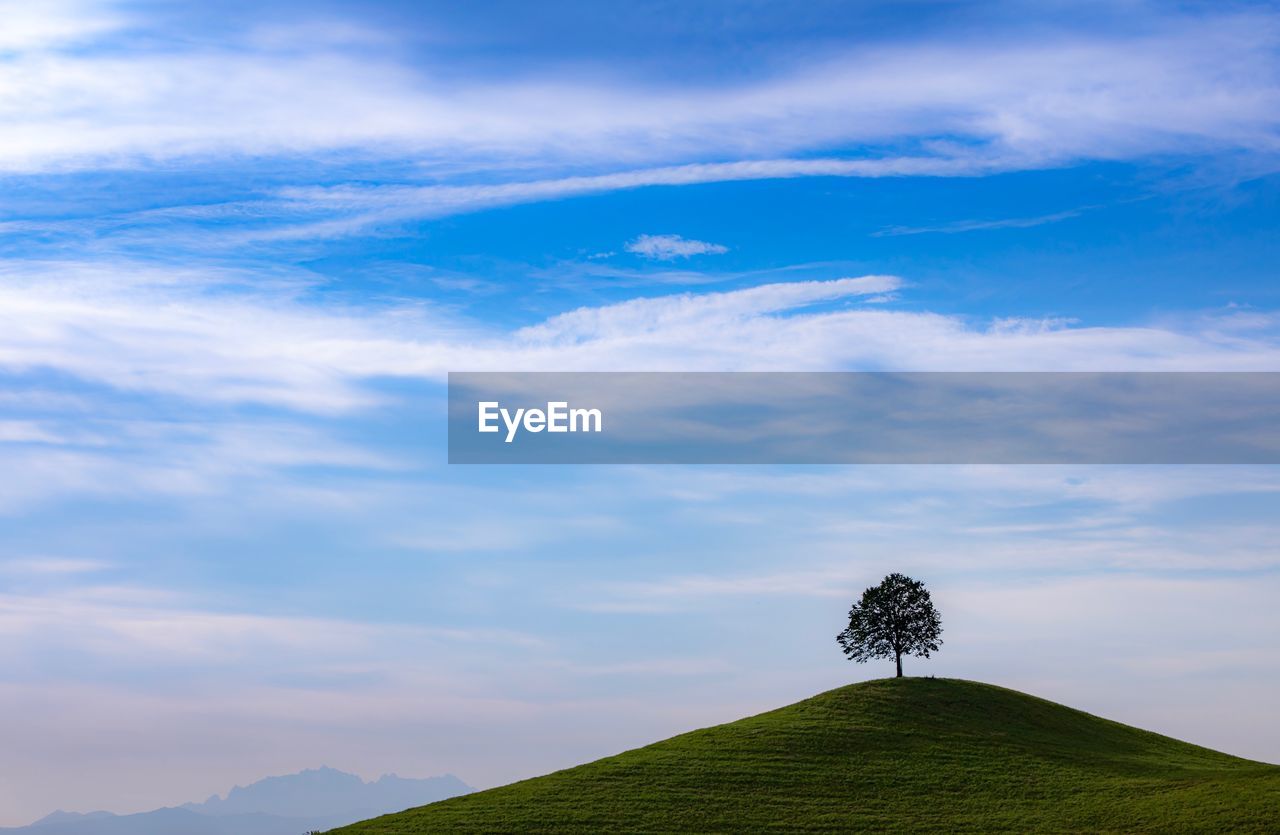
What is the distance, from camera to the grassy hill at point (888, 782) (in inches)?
3041

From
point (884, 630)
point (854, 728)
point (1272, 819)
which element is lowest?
point (1272, 819)

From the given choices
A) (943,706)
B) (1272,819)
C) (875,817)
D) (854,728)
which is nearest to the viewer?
(1272,819)

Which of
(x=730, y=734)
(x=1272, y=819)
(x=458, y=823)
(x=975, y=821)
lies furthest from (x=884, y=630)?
(x=458, y=823)

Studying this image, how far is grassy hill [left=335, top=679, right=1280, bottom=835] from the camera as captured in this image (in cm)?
7725

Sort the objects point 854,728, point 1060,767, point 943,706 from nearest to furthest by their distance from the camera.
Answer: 1. point 1060,767
2. point 854,728
3. point 943,706

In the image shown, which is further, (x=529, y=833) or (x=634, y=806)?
(x=634, y=806)

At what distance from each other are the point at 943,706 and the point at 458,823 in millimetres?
46724

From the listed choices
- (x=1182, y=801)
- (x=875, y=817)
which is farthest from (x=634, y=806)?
(x=1182, y=801)

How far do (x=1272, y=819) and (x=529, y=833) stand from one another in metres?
46.5

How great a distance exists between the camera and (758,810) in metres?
79.8

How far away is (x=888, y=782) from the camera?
282 ft

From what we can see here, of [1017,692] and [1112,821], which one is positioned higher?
[1017,692]

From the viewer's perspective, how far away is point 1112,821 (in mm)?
76875

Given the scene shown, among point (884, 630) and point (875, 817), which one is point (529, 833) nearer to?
point (875, 817)
